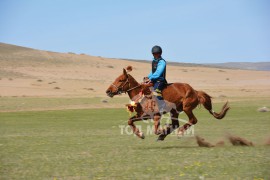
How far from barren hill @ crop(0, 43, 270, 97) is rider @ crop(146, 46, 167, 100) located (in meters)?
44.0

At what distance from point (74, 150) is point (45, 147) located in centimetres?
145

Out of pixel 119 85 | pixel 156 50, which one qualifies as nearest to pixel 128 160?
pixel 119 85

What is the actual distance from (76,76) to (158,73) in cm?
7542

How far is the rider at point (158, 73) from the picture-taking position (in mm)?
13555

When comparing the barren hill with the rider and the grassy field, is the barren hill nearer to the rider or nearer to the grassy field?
the grassy field

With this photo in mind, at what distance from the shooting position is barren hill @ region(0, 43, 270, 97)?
64.1m

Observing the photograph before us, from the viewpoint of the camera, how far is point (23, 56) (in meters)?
106

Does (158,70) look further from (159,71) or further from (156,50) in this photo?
(156,50)

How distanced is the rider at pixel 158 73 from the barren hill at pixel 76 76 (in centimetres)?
4400

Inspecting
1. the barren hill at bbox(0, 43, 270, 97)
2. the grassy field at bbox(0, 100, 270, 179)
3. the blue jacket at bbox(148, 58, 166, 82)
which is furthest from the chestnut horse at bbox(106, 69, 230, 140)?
the barren hill at bbox(0, 43, 270, 97)

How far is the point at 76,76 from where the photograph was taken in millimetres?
88188

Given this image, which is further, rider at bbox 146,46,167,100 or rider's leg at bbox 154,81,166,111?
rider's leg at bbox 154,81,166,111

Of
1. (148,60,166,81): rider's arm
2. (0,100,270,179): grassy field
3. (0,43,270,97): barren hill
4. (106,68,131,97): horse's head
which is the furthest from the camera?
(0,43,270,97): barren hill

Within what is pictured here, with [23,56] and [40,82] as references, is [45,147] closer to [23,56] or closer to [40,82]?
[40,82]
